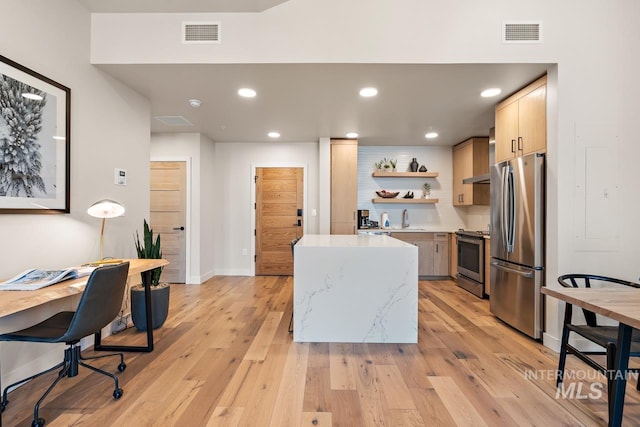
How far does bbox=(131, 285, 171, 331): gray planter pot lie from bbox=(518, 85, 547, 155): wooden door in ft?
12.2

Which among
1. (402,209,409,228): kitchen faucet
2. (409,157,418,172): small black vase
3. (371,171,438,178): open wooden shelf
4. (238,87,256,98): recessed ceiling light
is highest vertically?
(238,87,256,98): recessed ceiling light

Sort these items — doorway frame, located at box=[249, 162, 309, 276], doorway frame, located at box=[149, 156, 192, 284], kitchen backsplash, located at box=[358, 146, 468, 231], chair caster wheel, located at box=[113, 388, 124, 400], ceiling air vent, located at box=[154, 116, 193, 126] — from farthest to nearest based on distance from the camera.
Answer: kitchen backsplash, located at box=[358, 146, 468, 231] → doorway frame, located at box=[249, 162, 309, 276] → doorway frame, located at box=[149, 156, 192, 284] → ceiling air vent, located at box=[154, 116, 193, 126] → chair caster wheel, located at box=[113, 388, 124, 400]

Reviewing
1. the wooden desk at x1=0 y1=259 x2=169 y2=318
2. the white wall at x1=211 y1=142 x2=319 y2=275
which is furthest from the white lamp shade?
the white wall at x1=211 y1=142 x2=319 y2=275

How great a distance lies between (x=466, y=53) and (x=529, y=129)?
966 millimetres

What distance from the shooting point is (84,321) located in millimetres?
1707

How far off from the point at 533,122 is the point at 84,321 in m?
3.65

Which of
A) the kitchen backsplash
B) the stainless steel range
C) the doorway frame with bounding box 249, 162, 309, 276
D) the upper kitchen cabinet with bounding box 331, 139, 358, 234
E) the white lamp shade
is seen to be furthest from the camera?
the kitchen backsplash

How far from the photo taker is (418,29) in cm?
251

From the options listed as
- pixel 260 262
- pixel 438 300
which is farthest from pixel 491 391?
pixel 260 262

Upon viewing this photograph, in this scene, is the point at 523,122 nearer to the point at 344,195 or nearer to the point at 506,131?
the point at 506,131

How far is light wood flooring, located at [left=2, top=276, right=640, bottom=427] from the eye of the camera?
66.9 inches

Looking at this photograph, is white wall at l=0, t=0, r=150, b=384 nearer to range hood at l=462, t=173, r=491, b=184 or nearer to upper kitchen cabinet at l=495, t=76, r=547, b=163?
upper kitchen cabinet at l=495, t=76, r=547, b=163

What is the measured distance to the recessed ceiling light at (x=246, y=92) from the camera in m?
3.10

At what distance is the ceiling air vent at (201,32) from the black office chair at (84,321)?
1.86m
